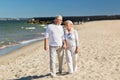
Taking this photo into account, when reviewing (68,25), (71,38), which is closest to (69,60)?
(71,38)

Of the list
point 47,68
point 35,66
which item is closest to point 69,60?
point 47,68

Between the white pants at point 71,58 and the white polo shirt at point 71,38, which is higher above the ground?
the white polo shirt at point 71,38

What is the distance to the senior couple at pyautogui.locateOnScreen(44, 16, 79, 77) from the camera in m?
8.77

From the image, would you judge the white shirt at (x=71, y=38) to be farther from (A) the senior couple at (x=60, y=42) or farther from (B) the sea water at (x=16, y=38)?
(B) the sea water at (x=16, y=38)

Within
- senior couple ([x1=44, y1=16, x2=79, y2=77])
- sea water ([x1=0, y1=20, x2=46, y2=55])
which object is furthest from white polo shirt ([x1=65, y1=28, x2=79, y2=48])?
sea water ([x1=0, y1=20, x2=46, y2=55])

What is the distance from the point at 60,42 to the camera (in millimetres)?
8852

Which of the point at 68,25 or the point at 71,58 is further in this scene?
the point at 71,58

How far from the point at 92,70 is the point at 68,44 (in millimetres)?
1271

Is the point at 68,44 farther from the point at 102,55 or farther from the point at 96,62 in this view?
the point at 102,55

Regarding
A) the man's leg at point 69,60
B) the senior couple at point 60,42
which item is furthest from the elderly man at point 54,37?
the man's leg at point 69,60

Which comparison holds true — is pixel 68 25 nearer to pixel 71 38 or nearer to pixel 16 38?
pixel 71 38

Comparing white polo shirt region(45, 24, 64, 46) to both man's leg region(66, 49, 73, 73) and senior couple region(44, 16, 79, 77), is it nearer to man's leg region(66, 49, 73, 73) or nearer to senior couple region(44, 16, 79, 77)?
senior couple region(44, 16, 79, 77)

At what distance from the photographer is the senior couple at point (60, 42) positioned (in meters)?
8.77

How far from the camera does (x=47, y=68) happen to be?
10805mm
